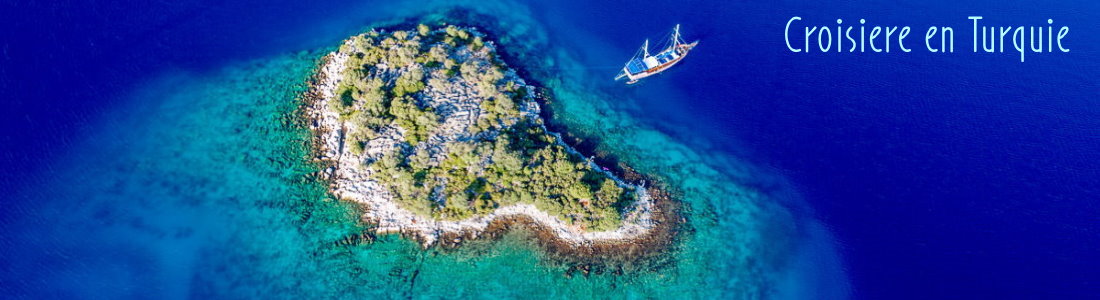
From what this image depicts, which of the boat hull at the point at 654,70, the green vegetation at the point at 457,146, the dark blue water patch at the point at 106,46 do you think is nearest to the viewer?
the green vegetation at the point at 457,146

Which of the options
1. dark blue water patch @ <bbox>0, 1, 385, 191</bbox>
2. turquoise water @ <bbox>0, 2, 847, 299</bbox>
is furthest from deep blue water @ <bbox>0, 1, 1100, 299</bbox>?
turquoise water @ <bbox>0, 2, 847, 299</bbox>


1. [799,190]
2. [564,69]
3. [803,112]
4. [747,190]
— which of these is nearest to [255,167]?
[564,69]

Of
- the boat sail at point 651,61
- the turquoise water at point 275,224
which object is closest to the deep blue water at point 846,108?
the boat sail at point 651,61

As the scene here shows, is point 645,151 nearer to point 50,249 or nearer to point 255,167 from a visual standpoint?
point 255,167

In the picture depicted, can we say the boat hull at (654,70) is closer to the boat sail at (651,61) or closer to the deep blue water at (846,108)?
the boat sail at (651,61)

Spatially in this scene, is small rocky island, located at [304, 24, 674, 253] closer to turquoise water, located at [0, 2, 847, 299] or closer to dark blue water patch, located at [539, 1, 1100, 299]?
turquoise water, located at [0, 2, 847, 299]
